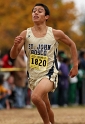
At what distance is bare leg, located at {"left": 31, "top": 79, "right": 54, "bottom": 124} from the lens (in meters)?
8.20

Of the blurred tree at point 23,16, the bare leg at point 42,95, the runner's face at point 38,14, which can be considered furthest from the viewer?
the blurred tree at point 23,16

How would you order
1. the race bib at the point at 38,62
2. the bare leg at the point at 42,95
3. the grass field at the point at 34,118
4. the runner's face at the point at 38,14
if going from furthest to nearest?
the grass field at the point at 34,118 → the runner's face at the point at 38,14 → the race bib at the point at 38,62 → the bare leg at the point at 42,95

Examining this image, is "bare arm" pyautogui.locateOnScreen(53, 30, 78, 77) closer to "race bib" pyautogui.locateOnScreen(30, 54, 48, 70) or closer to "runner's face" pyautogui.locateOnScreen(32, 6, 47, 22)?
"runner's face" pyautogui.locateOnScreen(32, 6, 47, 22)

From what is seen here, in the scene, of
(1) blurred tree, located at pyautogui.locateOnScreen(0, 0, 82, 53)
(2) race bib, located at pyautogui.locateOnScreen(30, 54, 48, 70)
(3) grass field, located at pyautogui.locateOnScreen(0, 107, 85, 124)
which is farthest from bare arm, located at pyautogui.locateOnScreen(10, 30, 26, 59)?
(1) blurred tree, located at pyautogui.locateOnScreen(0, 0, 82, 53)

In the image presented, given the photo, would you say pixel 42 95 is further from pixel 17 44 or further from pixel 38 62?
pixel 17 44

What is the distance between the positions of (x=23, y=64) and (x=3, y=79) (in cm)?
97

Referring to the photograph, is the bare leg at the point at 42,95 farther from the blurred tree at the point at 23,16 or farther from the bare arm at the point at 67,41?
the blurred tree at the point at 23,16

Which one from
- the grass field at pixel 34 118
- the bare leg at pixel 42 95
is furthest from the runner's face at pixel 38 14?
the grass field at pixel 34 118

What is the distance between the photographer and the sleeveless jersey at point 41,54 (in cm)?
859

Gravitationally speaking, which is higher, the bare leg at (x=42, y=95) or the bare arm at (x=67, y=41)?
the bare arm at (x=67, y=41)

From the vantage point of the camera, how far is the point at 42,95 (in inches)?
327

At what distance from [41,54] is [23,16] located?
24938 millimetres

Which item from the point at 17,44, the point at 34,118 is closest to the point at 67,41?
the point at 17,44

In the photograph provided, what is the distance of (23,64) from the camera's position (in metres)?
16.6
